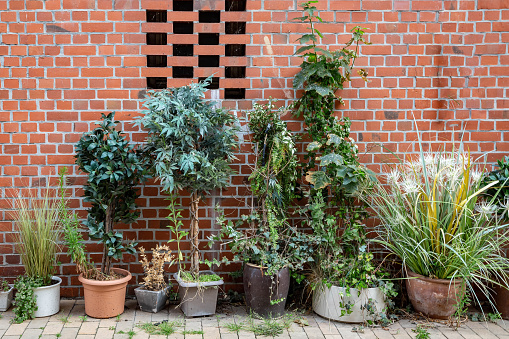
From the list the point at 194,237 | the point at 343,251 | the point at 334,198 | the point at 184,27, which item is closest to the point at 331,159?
the point at 334,198

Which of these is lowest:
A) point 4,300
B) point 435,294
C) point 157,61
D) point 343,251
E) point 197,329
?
point 197,329

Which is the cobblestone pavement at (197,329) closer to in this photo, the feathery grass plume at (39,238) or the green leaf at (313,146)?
the feathery grass plume at (39,238)

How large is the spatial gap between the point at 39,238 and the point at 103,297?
0.70 m

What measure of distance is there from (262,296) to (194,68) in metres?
2.01

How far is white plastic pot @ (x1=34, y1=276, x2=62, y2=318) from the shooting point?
358cm

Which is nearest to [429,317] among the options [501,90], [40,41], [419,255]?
[419,255]

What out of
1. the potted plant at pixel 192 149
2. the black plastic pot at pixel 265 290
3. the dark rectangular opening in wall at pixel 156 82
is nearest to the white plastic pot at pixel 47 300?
the potted plant at pixel 192 149

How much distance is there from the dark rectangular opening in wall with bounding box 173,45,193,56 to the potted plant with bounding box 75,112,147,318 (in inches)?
32.8

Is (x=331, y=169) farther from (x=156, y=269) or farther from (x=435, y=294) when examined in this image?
(x=156, y=269)

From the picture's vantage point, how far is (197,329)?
3.44 metres

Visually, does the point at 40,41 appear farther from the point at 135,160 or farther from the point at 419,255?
the point at 419,255

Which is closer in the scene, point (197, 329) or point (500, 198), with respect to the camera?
point (197, 329)

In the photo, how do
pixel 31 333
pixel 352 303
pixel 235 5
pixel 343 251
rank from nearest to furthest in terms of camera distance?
pixel 31 333 < pixel 352 303 < pixel 343 251 < pixel 235 5

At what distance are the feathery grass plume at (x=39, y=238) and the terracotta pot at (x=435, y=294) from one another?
2881 mm
